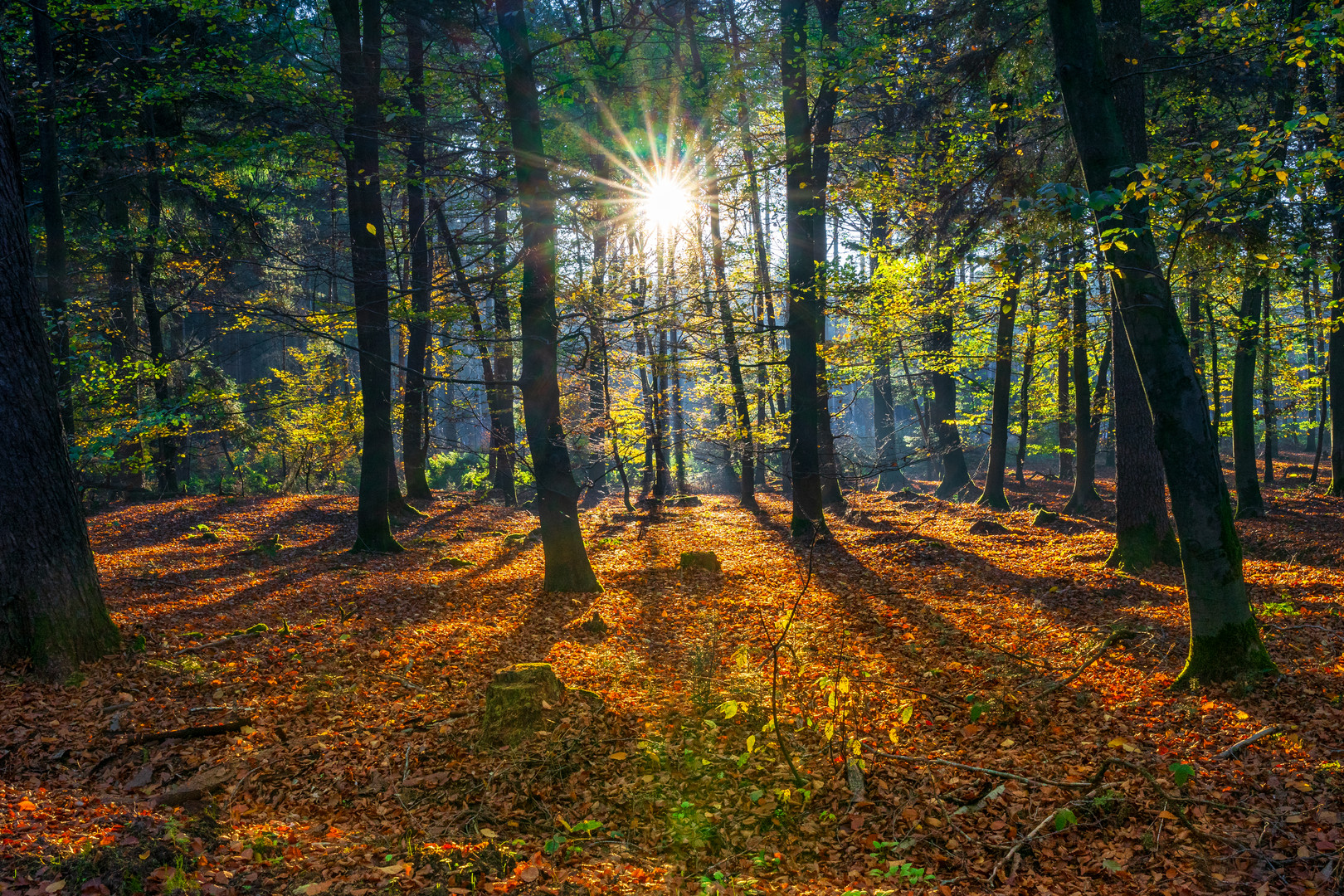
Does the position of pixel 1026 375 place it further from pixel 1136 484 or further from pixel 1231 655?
pixel 1231 655

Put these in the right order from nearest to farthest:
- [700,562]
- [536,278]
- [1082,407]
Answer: [536,278] < [700,562] < [1082,407]

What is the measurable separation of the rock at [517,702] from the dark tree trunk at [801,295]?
766 centimetres

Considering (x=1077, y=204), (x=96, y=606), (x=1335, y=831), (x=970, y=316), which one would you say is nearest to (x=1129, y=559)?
(x=1335, y=831)

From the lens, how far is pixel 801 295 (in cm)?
1253

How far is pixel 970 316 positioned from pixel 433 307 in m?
13.1

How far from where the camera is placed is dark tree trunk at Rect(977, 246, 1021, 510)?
1353 cm

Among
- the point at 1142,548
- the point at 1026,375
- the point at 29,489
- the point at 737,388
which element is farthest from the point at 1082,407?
the point at 29,489

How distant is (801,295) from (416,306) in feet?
23.0

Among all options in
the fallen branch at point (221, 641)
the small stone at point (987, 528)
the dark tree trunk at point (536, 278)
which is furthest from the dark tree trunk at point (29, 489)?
the small stone at point (987, 528)

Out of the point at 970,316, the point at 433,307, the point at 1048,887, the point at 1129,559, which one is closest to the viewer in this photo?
the point at 1048,887

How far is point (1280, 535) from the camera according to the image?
11.1 metres

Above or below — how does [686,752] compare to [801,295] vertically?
below

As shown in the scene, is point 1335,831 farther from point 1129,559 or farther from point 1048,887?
point 1129,559

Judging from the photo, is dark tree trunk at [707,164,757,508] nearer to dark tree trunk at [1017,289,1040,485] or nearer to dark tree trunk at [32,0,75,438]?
dark tree trunk at [1017,289,1040,485]
